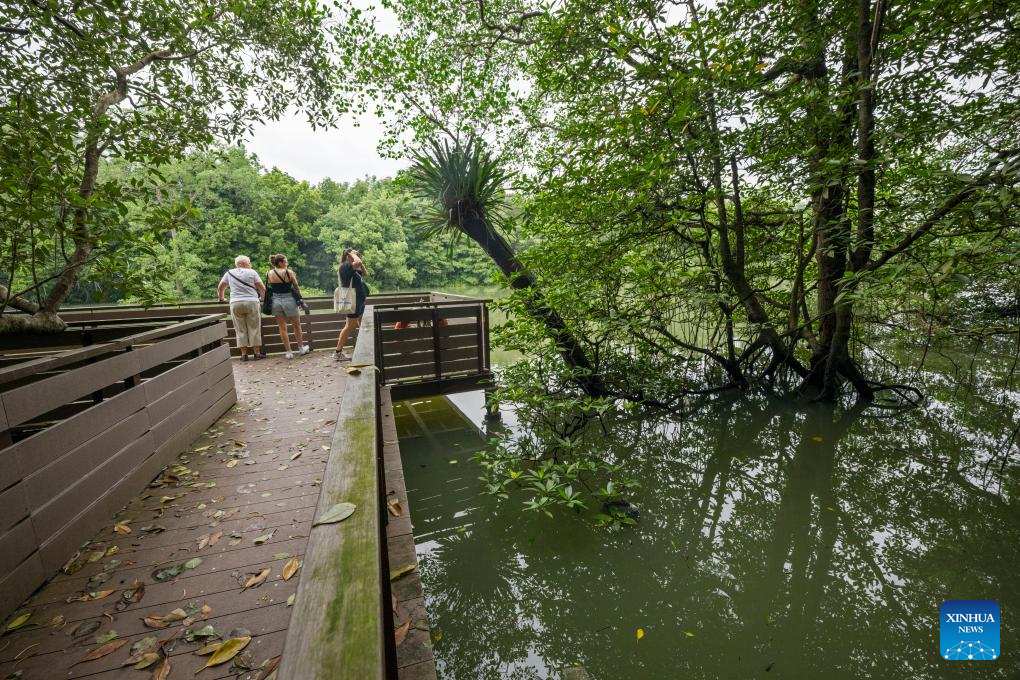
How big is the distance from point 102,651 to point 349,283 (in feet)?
17.9

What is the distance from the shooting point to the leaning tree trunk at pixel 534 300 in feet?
19.7

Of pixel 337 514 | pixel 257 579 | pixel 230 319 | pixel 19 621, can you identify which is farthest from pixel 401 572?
pixel 230 319

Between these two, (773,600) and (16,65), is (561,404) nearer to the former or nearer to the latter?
(773,600)

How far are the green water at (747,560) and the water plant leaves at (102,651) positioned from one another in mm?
1675

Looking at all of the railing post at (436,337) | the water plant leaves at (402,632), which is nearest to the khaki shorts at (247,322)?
the railing post at (436,337)

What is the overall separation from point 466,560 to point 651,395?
3.94 meters

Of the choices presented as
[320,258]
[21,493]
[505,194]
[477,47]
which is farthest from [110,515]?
[320,258]

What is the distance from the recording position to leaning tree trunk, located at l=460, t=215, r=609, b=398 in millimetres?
6012

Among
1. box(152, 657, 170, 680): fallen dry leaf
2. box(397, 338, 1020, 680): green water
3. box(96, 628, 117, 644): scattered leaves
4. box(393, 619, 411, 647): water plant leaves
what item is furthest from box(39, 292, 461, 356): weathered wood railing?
box(152, 657, 170, 680): fallen dry leaf

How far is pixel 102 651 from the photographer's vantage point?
157 cm

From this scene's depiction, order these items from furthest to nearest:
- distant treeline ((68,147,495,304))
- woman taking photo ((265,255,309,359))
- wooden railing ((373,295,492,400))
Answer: distant treeline ((68,147,495,304)), wooden railing ((373,295,492,400)), woman taking photo ((265,255,309,359))

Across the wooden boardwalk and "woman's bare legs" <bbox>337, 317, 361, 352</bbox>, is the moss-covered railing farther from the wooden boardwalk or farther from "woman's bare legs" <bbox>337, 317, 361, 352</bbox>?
"woman's bare legs" <bbox>337, 317, 361, 352</bbox>

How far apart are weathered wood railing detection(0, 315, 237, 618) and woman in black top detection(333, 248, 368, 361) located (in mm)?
2925

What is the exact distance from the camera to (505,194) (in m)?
6.31
